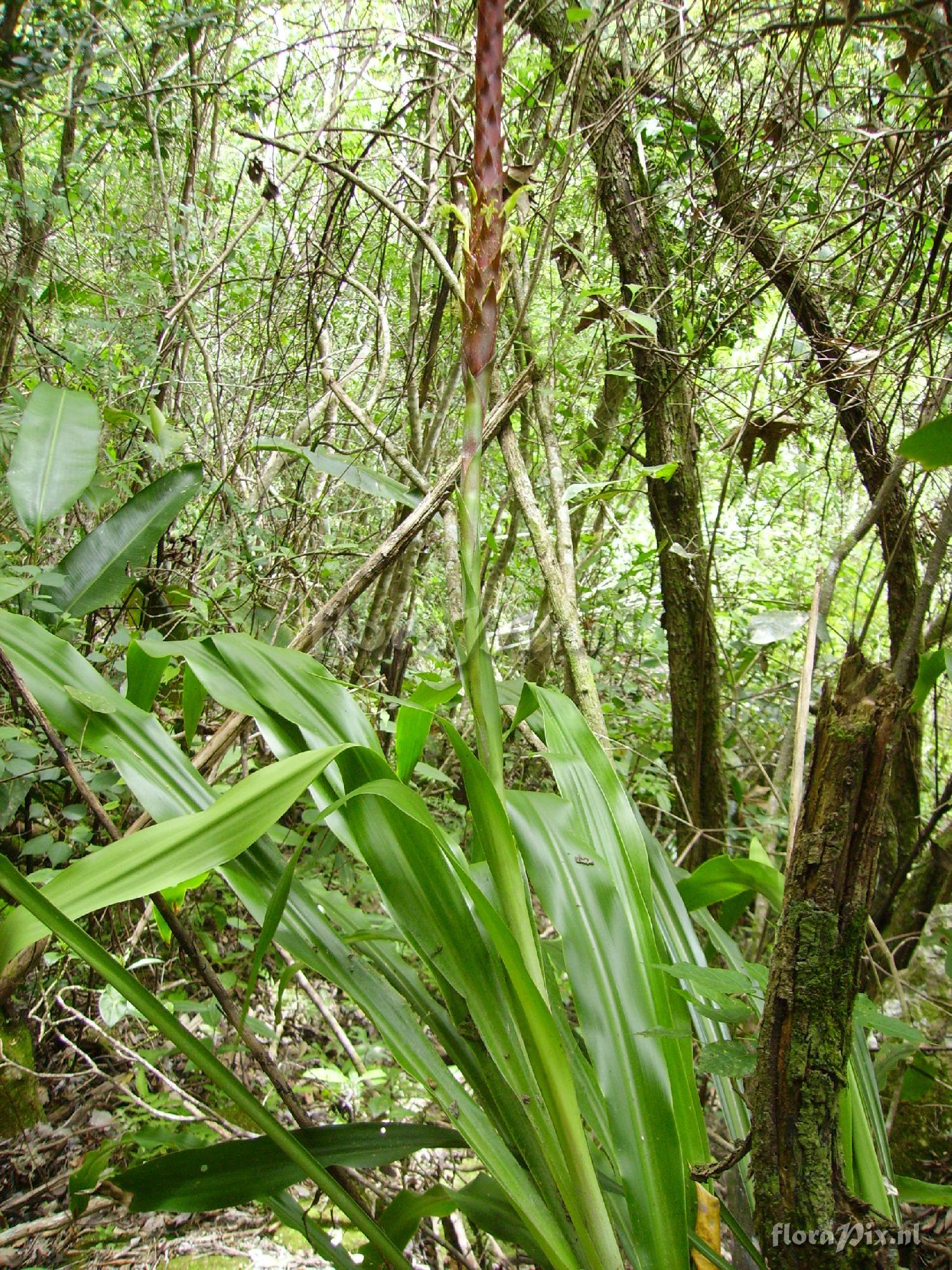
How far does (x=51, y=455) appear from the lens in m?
1.19

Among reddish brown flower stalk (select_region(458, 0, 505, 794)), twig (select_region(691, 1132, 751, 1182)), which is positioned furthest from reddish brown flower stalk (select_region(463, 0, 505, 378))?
twig (select_region(691, 1132, 751, 1182))

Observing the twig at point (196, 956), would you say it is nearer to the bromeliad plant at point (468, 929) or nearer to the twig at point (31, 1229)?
the bromeliad plant at point (468, 929)

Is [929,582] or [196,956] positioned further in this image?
[929,582]

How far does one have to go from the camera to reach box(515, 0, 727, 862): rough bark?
183 cm

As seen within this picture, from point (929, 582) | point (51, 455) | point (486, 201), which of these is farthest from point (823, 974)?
point (51, 455)

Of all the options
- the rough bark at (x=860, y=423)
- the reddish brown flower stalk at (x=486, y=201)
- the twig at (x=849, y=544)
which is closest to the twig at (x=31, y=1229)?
the reddish brown flower stalk at (x=486, y=201)

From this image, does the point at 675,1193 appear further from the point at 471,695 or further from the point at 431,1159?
the point at 431,1159

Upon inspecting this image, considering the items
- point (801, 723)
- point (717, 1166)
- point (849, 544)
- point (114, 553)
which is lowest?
point (717, 1166)

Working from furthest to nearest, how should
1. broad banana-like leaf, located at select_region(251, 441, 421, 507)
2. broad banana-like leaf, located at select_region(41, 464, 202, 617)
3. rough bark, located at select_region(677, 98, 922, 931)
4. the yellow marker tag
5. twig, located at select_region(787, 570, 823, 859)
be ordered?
rough bark, located at select_region(677, 98, 922, 931)
broad banana-like leaf, located at select_region(251, 441, 421, 507)
broad banana-like leaf, located at select_region(41, 464, 202, 617)
twig, located at select_region(787, 570, 823, 859)
the yellow marker tag

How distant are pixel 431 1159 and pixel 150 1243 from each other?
0.46m

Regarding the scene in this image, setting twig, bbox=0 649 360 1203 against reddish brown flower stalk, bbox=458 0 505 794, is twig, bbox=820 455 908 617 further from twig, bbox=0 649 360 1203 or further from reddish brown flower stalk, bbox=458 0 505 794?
twig, bbox=0 649 360 1203

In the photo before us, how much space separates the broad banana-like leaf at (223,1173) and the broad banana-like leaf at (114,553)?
769 millimetres

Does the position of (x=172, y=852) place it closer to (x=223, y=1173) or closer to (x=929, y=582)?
(x=223, y=1173)

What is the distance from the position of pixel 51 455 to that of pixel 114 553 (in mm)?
173
